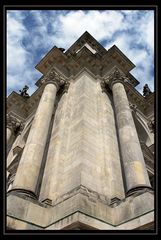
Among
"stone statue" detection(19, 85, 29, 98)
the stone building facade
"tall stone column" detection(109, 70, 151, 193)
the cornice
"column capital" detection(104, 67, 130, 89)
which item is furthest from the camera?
"stone statue" detection(19, 85, 29, 98)

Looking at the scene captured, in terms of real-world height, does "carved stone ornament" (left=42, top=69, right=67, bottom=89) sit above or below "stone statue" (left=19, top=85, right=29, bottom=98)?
below

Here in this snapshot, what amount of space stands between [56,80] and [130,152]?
26.7 ft

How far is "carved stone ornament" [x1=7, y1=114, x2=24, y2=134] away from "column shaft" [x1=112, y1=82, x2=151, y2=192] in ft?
33.1

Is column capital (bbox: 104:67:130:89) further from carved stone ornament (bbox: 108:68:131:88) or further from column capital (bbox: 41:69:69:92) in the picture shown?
column capital (bbox: 41:69:69:92)

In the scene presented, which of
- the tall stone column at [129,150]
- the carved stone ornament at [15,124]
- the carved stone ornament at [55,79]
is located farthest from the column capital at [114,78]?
the carved stone ornament at [15,124]

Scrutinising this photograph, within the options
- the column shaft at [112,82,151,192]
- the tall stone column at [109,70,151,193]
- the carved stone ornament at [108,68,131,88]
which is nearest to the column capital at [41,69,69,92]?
the carved stone ornament at [108,68,131,88]

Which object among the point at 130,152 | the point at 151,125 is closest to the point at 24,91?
the point at 151,125

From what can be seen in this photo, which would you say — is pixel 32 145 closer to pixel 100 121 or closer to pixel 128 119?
pixel 100 121

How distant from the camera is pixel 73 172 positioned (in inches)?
359

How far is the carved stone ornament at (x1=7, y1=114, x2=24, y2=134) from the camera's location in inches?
806

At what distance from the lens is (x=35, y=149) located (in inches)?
413

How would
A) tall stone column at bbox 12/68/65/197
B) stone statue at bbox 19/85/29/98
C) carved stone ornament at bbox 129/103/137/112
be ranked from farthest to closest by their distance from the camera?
stone statue at bbox 19/85/29/98 → carved stone ornament at bbox 129/103/137/112 → tall stone column at bbox 12/68/65/197

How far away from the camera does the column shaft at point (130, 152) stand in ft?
28.3

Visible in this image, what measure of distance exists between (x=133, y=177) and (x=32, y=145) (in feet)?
14.9
